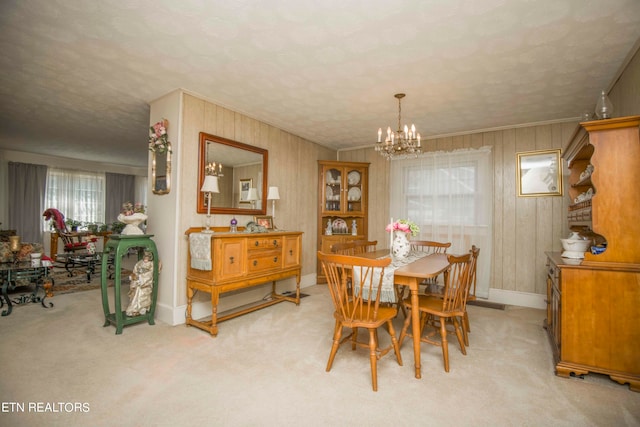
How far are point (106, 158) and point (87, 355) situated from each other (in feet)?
21.1

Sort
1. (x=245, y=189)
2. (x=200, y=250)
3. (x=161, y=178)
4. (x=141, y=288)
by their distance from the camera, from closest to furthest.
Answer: (x=200, y=250) < (x=141, y=288) < (x=161, y=178) < (x=245, y=189)

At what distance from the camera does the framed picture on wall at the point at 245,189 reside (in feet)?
13.2

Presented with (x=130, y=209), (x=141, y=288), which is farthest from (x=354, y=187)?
(x=141, y=288)

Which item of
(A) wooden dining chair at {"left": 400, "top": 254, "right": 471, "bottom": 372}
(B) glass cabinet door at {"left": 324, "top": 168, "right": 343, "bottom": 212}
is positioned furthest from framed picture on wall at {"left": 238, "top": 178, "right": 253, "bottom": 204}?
(A) wooden dining chair at {"left": 400, "top": 254, "right": 471, "bottom": 372}

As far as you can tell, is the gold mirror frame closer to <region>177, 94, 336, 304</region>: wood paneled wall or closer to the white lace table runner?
<region>177, 94, 336, 304</region>: wood paneled wall

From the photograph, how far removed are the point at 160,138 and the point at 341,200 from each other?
3147 millimetres

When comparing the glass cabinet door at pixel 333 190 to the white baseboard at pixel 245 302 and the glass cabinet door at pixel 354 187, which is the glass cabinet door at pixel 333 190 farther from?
the white baseboard at pixel 245 302

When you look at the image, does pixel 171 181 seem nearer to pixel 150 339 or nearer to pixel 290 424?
pixel 150 339

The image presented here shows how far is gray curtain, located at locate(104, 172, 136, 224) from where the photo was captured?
8234mm

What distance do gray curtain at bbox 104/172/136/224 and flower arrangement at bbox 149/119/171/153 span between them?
6.17 m

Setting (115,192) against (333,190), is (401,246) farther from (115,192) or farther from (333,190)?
(115,192)

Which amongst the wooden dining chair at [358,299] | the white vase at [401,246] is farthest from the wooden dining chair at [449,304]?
the white vase at [401,246]

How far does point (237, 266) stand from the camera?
3.28 metres

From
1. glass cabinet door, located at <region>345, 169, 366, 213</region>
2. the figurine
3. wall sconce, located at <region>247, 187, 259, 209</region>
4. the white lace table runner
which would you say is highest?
glass cabinet door, located at <region>345, 169, 366, 213</region>
